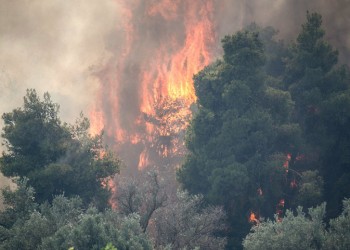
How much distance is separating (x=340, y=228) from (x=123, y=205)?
18906 millimetres

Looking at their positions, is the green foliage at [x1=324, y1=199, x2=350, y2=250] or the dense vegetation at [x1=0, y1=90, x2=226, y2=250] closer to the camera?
the green foliage at [x1=324, y1=199, x2=350, y2=250]

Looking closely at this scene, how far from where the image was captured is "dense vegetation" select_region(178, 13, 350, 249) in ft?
139

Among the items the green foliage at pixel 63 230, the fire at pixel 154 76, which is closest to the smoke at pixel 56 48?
the fire at pixel 154 76

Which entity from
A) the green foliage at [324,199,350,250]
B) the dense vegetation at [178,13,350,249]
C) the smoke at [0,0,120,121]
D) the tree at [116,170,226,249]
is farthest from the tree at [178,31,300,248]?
the smoke at [0,0,120,121]

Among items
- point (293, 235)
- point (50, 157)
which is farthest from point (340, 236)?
point (50, 157)

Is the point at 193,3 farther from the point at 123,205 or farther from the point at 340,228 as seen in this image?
the point at 340,228

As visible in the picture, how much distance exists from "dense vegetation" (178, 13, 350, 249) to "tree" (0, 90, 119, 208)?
31.1ft

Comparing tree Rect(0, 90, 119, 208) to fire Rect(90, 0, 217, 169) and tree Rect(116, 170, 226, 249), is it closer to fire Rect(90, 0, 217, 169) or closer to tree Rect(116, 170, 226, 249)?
tree Rect(116, 170, 226, 249)

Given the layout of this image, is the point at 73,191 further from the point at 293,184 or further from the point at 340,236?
the point at 340,236

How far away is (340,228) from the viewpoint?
3055cm

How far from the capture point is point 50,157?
40.2 m

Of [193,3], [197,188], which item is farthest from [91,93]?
[197,188]

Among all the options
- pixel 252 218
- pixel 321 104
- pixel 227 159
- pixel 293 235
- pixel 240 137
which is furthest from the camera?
pixel 321 104

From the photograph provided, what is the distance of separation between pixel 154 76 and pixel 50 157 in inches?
876
